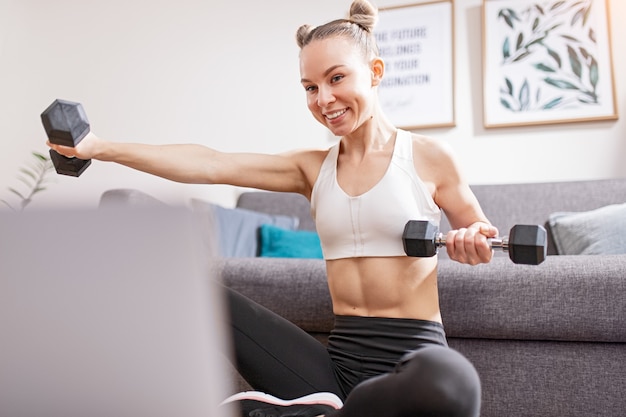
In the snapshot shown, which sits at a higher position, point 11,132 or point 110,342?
point 11,132

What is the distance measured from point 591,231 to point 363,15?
1224mm

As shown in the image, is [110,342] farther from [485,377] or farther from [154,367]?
[485,377]

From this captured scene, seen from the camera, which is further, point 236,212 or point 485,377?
point 236,212

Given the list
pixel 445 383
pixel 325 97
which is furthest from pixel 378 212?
pixel 445 383

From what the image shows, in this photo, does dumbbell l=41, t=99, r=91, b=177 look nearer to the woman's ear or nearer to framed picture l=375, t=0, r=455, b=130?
the woman's ear

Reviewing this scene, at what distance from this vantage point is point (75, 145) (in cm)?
106

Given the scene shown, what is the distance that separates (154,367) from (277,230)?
2.21 meters

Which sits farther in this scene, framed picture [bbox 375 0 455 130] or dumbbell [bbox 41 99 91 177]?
framed picture [bbox 375 0 455 130]

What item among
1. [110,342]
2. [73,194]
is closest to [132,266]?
[110,342]

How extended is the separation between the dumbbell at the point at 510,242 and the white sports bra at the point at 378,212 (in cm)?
16

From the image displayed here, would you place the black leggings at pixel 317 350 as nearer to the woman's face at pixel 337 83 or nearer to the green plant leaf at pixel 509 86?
the woman's face at pixel 337 83

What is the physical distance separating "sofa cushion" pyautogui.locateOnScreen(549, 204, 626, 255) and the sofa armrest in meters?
0.48

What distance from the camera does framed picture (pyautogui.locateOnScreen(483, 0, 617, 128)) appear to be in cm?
265

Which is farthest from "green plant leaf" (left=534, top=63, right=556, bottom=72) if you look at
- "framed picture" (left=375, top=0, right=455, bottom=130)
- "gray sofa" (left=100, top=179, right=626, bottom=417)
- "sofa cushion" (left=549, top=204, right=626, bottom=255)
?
"gray sofa" (left=100, top=179, right=626, bottom=417)
